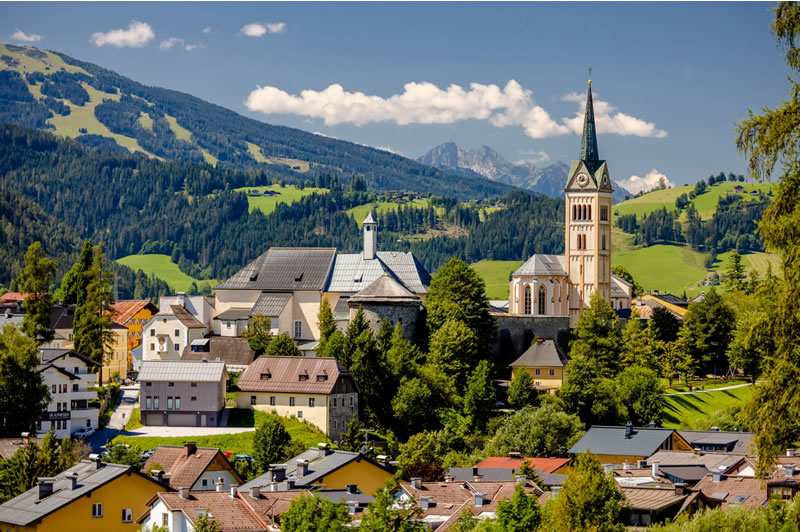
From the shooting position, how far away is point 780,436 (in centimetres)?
2223

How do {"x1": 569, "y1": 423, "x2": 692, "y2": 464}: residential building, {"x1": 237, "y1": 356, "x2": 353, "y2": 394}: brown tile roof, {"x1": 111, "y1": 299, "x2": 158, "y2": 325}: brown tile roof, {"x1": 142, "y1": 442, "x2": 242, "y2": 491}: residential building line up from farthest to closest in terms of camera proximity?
1. {"x1": 111, "y1": 299, "x2": 158, "y2": 325}: brown tile roof
2. {"x1": 237, "y1": 356, "x2": 353, "y2": 394}: brown tile roof
3. {"x1": 569, "y1": 423, "x2": 692, "y2": 464}: residential building
4. {"x1": 142, "y1": 442, "x2": 242, "y2": 491}: residential building

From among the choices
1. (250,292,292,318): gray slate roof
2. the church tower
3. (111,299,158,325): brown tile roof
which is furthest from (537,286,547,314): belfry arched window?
(111,299,158,325): brown tile roof

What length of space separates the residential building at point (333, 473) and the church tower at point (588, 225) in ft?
208

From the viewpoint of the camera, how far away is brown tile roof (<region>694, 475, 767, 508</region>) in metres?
45.2

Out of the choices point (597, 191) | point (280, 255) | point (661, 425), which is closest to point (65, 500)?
point (661, 425)

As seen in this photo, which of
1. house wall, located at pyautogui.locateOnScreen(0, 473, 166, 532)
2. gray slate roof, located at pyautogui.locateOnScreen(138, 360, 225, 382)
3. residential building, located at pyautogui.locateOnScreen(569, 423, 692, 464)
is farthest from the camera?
gray slate roof, located at pyautogui.locateOnScreen(138, 360, 225, 382)

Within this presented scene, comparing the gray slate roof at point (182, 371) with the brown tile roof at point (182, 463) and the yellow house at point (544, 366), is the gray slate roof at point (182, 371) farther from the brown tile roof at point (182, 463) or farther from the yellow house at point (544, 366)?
the yellow house at point (544, 366)

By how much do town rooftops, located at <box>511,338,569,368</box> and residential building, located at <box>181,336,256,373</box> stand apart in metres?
20.2

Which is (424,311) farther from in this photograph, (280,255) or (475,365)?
(280,255)

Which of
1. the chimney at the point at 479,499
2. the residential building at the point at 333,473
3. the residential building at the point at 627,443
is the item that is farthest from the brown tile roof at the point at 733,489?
the residential building at the point at 627,443

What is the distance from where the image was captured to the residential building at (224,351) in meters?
92.0

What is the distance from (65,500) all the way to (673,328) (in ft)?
237

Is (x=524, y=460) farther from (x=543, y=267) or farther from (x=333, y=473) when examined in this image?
(x=543, y=267)

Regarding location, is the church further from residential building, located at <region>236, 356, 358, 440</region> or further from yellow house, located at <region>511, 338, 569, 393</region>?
residential building, located at <region>236, 356, 358, 440</region>
